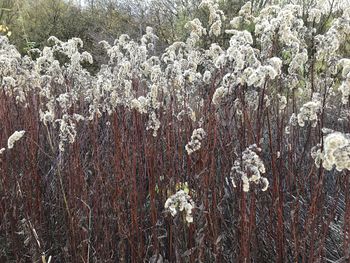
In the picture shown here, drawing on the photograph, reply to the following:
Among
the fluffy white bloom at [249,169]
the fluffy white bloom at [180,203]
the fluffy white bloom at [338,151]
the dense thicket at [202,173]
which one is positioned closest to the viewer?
the fluffy white bloom at [338,151]

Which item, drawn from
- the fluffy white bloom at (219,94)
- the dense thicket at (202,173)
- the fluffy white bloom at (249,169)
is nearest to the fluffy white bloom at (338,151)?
the dense thicket at (202,173)

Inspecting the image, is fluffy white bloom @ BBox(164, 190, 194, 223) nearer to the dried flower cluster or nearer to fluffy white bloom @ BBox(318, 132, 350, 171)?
the dried flower cluster

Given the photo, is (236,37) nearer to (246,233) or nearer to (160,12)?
(246,233)

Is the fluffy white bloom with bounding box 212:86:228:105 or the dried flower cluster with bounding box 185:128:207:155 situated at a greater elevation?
the fluffy white bloom with bounding box 212:86:228:105

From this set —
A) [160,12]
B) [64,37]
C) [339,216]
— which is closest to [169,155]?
[339,216]

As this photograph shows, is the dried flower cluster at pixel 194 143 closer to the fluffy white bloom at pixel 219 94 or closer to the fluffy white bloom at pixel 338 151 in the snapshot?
the fluffy white bloom at pixel 219 94

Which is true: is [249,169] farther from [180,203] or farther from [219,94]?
[219,94]

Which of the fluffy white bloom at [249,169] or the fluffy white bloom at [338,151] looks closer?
the fluffy white bloom at [338,151]

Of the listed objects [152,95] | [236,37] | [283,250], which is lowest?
[283,250]

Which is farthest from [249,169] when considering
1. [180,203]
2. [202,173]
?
[202,173]

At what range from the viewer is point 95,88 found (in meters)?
2.87

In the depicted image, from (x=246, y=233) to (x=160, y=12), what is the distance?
561 inches

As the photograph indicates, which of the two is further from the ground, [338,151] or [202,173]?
[338,151]

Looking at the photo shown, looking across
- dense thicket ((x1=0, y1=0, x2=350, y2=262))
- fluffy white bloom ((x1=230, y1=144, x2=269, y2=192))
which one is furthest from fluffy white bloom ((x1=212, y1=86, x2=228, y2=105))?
fluffy white bloom ((x1=230, y1=144, x2=269, y2=192))
